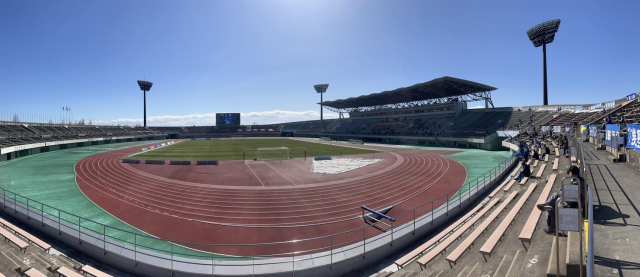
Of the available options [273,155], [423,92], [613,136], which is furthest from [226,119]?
[613,136]

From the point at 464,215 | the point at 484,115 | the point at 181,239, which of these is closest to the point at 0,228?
the point at 181,239

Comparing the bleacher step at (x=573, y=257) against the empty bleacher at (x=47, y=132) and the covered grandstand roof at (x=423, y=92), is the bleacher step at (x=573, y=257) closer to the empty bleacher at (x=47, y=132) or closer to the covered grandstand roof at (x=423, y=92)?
the covered grandstand roof at (x=423, y=92)

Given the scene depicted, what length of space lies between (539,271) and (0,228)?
16977mm

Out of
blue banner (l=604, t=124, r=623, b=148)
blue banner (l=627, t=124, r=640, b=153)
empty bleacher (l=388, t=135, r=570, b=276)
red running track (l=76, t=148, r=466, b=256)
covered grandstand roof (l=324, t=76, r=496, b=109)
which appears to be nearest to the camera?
empty bleacher (l=388, t=135, r=570, b=276)

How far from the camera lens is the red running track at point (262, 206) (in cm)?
1037

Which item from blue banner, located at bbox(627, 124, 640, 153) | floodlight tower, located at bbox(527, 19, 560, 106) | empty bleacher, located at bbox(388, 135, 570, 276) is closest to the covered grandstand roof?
floodlight tower, located at bbox(527, 19, 560, 106)

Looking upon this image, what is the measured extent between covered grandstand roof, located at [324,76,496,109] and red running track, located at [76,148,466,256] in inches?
1193

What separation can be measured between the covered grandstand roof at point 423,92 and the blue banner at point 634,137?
34.1m

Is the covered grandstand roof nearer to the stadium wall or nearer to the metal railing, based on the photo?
the metal railing

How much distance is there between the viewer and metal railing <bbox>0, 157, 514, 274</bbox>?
24.9ft

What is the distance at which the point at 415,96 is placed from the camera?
60969 millimetres

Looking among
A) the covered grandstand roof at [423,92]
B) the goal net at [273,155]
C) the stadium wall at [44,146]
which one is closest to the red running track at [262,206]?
the goal net at [273,155]

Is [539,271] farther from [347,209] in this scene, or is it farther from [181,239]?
[181,239]

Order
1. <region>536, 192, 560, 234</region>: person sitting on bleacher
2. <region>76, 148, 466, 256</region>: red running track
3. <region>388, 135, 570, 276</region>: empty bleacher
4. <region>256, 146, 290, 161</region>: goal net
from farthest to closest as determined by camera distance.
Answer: <region>256, 146, 290, 161</region>: goal net → <region>76, 148, 466, 256</region>: red running track → <region>536, 192, 560, 234</region>: person sitting on bleacher → <region>388, 135, 570, 276</region>: empty bleacher
